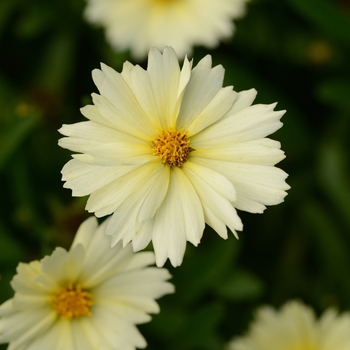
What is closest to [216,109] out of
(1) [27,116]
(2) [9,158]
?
(1) [27,116]

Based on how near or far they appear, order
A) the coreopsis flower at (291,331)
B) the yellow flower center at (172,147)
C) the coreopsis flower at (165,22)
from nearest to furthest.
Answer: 1. the yellow flower center at (172,147)
2. the coreopsis flower at (291,331)
3. the coreopsis flower at (165,22)

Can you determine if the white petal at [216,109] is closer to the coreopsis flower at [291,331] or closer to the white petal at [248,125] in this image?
the white petal at [248,125]

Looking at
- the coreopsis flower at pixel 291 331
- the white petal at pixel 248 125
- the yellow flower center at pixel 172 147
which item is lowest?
the coreopsis flower at pixel 291 331

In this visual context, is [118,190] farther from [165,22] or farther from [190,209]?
[165,22]

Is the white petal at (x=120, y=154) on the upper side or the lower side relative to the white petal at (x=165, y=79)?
lower

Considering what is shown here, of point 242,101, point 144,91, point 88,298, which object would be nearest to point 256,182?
point 242,101

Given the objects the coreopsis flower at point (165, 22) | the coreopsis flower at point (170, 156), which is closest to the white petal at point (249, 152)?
the coreopsis flower at point (170, 156)
